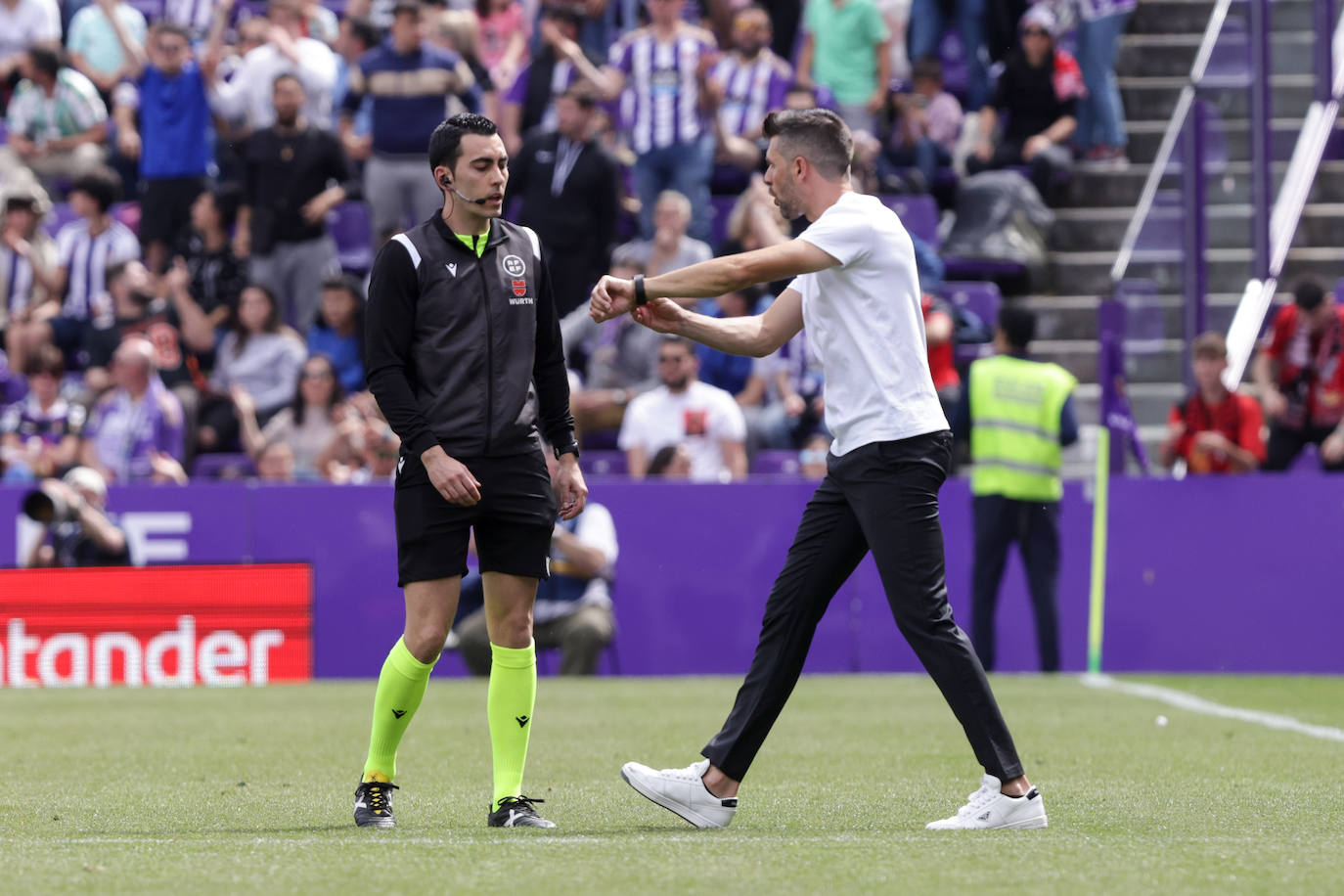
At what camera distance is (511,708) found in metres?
6.14

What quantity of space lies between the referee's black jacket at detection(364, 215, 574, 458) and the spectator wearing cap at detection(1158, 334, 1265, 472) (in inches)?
329

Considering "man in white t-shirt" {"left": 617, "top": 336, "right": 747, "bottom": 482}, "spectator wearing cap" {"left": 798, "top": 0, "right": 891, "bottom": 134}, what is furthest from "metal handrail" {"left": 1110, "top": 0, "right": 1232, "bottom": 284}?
"man in white t-shirt" {"left": 617, "top": 336, "right": 747, "bottom": 482}

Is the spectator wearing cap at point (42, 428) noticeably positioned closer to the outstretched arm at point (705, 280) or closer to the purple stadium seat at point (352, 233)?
the purple stadium seat at point (352, 233)

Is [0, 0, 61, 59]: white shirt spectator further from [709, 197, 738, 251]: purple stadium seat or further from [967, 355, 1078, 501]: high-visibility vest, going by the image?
[967, 355, 1078, 501]: high-visibility vest


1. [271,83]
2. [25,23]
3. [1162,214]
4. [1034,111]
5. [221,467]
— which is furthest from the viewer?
[25,23]

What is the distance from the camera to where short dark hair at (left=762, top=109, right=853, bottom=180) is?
6.02 metres

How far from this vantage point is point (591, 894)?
4598 mm

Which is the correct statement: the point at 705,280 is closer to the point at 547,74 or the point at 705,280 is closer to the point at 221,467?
the point at 221,467

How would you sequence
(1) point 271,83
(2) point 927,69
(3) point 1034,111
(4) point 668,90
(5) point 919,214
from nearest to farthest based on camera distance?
(4) point 668,90 → (5) point 919,214 → (1) point 271,83 → (3) point 1034,111 → (2) point 927,69

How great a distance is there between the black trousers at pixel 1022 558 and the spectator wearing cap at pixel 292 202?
234 inches

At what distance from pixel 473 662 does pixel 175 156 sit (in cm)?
597

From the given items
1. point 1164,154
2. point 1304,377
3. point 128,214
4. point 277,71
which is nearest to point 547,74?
point 277,71

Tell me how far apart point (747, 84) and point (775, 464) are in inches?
150

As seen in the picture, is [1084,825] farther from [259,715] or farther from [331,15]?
[331,15]
